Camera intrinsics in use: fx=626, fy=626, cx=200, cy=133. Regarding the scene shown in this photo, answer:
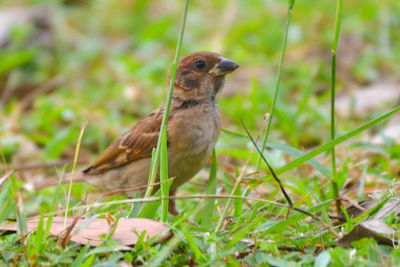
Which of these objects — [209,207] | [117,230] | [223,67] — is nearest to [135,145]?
[223,67]

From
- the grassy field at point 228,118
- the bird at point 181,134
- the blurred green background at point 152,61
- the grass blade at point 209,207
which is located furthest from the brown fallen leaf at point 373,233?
the blurred green background at point 152,61

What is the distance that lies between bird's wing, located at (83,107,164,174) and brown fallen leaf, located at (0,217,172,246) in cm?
132

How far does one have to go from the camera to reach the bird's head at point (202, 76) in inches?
159

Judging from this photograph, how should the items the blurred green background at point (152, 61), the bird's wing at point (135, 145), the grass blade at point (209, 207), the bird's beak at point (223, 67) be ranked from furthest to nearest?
the blurred green background at point (152, 61), the bird's wing at point (135, 145), the bird's beak at point (223, 67), the grass blade at point (209, 207)

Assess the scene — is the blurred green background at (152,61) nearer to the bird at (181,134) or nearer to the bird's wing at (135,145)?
the bird's wing at (135,145)

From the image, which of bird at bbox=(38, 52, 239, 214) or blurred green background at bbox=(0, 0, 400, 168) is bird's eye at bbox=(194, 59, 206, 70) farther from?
blurred green background at bbox=(0, 0, 400, 168)

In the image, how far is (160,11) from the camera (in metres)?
9.94

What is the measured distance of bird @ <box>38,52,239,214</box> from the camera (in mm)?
3785

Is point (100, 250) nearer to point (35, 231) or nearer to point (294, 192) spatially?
point (35, 231)

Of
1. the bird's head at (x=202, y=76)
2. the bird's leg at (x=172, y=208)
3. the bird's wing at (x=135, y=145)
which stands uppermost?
the bird's head at (x=202, y=76)

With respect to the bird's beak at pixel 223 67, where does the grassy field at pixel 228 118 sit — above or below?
below

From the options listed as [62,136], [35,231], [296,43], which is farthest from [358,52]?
[35,231]

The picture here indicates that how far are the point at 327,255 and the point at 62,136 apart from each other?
3.71 metres

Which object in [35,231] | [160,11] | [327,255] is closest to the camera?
[327,255]
